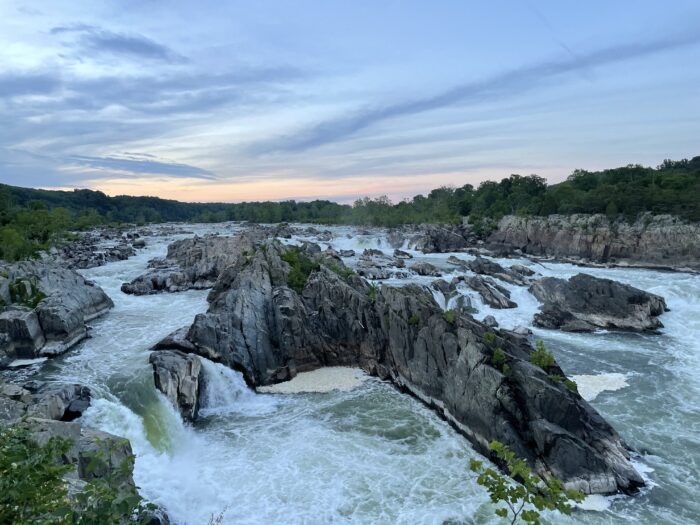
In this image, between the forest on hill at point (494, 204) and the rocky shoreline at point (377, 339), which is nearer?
the rocky shoreline at point (377, 339)

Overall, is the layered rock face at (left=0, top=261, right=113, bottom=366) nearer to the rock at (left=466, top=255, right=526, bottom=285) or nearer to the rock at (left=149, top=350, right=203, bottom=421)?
the rock at (left=149, top=350, right=203, bottom=421)

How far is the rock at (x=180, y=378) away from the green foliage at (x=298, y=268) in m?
10.3

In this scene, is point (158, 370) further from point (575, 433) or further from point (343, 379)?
point (575, 433)

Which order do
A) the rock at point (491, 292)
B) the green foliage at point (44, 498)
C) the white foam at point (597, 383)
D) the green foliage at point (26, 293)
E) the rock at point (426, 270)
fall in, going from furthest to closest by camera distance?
the rock at point (426, 270)
the rock at point (491, 292)
the green foliage at point (26, 293)
the white foam at point (597, 383)
the green foliage at point (44, 498)

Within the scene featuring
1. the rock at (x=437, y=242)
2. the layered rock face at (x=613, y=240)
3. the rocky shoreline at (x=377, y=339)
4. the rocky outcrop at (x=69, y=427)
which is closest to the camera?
the rocky outcrop at (x=69, y=427)

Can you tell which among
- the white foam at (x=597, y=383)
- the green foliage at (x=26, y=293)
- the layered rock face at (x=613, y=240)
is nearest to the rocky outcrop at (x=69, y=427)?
the green foliage at (x=26, y=293)

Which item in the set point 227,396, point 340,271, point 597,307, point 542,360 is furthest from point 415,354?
point 597,307

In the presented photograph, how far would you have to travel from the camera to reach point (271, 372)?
26.8 metres

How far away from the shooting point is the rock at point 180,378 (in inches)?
854

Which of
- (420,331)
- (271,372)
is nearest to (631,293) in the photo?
(420,331)

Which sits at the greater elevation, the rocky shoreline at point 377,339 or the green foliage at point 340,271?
the green foliage at point 340,271

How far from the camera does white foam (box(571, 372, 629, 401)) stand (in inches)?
1008

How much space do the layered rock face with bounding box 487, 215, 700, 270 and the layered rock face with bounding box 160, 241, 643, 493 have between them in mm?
49437

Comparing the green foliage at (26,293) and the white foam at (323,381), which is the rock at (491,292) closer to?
the white foam at (323,381)
